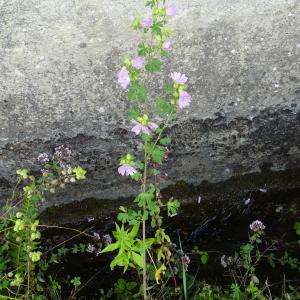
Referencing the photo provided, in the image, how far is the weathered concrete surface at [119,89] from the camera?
2.48 metres

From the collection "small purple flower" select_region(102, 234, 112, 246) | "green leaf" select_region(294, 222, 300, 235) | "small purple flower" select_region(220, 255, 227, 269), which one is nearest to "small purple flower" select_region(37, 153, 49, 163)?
"small purple flower" select_region(102, 234, 112, 246)

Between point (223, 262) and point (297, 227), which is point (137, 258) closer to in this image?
point (223, 262)

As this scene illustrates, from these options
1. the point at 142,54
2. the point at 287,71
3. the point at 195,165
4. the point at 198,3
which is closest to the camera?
the point at 142,54

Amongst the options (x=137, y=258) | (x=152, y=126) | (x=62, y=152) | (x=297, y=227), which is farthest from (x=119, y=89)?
(x=297, y=227)

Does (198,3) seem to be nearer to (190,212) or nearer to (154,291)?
(190,212)

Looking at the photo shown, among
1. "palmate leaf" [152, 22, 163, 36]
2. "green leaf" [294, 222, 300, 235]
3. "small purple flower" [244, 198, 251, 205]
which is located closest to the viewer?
"palmate leaf" [152, 22, 163, 36]

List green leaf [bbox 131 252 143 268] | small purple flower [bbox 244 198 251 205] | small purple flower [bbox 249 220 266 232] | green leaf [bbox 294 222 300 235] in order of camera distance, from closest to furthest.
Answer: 1. green leaf [bbox 131 252 143 268]
2. small purple flower [bbox 249 220 266 232]
3. green leaf [bbox 294 222 300 235]
4. small purple flower [bbox 244 198 251 205]

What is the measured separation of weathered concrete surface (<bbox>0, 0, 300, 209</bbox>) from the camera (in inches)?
97.7

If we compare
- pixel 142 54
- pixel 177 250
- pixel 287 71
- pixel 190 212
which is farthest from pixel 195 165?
pixel 142 54

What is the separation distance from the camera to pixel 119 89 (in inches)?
102

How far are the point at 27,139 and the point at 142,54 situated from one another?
4.09ft

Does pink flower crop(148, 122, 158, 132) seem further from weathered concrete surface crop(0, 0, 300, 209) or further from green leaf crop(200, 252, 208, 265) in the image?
green leaf crop(200, 252, 208, 265)

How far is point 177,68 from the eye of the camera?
257 cm

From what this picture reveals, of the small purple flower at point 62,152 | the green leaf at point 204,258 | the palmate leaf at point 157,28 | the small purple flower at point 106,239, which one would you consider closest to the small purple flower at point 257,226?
the green leaf at point 204,258
